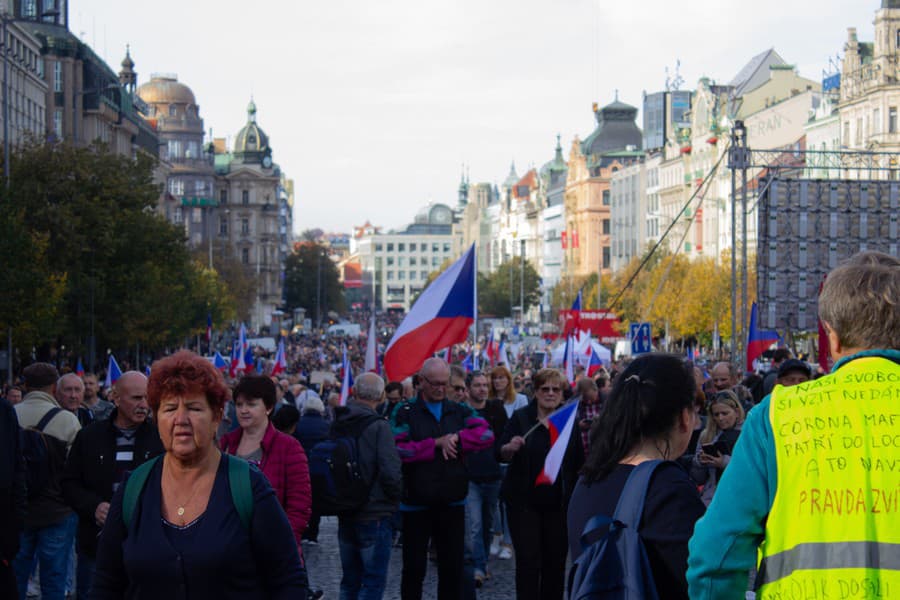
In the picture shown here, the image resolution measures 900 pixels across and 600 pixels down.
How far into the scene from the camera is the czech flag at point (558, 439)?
9117mm

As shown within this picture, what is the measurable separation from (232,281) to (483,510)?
280ft

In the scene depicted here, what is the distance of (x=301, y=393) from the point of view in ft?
75.9

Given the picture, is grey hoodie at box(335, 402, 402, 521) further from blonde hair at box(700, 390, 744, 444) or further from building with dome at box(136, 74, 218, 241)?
building with dome at box(136, 74, 218, 241)

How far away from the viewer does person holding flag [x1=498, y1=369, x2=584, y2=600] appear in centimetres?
944

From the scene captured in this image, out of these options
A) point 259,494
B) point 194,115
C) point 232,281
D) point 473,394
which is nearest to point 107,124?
point 232,281

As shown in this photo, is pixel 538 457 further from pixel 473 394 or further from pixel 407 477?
pixel 473 394

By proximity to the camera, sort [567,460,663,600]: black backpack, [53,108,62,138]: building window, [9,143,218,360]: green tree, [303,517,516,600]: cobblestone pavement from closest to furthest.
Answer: [567,460,663,600]: black backpack < [303,517,516,600]: cobblestone pavement < [9,143,218,360]: green tree < [53,108,62,138]: building window

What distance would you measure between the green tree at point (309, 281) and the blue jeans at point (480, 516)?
15581 cm

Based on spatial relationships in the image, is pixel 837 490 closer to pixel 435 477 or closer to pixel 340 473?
pixel 340 473

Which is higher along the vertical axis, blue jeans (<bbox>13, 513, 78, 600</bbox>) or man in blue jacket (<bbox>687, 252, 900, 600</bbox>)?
man in blue jacket (<bbox>687, 252, 900, 600</bbox>)

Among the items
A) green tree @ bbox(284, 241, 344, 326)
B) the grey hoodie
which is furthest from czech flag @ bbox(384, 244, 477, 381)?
green tree @ bbox(284, 241, 344, 326)

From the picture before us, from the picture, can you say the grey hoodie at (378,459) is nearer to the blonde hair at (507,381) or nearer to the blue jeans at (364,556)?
the blue jeans at (364,556)

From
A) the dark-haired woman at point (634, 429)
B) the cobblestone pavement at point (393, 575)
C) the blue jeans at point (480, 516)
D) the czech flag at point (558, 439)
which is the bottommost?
the cobblestone pavement at point (393, 575)

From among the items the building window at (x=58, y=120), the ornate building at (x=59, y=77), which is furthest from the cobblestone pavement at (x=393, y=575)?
the building window at (x=58, y=120)
